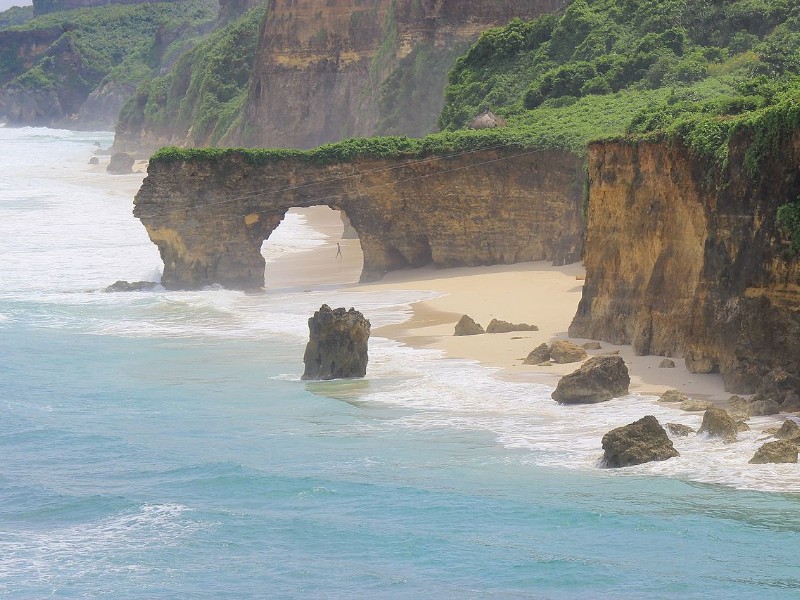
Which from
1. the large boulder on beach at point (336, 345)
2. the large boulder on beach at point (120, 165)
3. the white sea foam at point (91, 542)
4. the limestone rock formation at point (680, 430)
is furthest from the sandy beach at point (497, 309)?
the large boulder on beach at point (120, 165)

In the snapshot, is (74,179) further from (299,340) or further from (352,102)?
(299,340)

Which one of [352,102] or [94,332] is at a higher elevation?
[352,102]

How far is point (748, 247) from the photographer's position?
20.9 meters

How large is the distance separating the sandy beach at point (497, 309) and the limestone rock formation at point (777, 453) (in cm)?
353

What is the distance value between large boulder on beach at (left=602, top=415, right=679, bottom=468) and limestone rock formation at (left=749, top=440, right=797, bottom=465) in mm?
1202

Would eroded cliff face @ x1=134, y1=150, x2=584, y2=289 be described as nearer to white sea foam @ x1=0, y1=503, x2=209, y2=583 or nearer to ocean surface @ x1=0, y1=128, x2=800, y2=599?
ocean surface @ x1=0, y1=128, x2=800, y2=599

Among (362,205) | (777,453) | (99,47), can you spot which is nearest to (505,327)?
(362,205)

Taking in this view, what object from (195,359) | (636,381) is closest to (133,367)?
(195,359)

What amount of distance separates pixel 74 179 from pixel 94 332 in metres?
53.7

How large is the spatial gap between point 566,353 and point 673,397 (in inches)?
163

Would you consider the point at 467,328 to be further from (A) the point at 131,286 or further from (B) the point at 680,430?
(A) the point at 131,286

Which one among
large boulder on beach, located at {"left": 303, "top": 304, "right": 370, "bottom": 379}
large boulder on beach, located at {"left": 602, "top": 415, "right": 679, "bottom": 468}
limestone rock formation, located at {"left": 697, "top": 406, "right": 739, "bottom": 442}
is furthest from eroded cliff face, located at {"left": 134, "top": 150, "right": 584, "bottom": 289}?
large boulder on beach, located at {"left": 602, "top": 415, "right": 679, "bottom": 468}

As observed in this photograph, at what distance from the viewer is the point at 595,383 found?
22.1 metres

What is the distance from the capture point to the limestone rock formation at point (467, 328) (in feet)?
96.9
